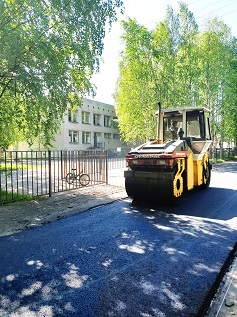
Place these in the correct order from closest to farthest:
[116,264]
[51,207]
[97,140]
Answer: [116,264] < [51,207] < [97,140]

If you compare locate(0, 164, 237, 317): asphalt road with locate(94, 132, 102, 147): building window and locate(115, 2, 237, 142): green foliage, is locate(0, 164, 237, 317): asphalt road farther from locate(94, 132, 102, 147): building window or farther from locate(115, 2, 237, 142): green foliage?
locate(94, 132, 102, 147): building window

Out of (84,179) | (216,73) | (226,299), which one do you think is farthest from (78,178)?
(216,73)

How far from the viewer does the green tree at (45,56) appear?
21.7ft

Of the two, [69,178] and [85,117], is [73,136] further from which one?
[69,178]

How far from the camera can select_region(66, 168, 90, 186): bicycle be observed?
10.9 meters

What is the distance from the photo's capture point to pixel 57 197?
8.62m

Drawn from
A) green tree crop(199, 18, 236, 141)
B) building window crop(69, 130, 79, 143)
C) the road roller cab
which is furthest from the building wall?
the road roller cab

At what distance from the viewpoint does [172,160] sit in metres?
6.91

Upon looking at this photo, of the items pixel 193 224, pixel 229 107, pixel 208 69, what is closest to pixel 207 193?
pixel 193 224

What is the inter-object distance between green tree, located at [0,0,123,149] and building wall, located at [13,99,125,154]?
27.1 meters

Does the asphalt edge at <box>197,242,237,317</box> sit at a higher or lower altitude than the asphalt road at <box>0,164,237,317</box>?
lower

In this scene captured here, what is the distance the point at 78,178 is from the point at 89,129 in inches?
1239

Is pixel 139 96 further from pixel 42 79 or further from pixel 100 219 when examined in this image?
pixel 100 219

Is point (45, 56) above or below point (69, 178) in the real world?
above
